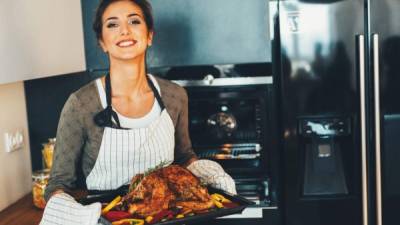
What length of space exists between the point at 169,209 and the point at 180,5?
114 cm

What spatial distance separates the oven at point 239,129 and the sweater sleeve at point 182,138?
A: 49cm

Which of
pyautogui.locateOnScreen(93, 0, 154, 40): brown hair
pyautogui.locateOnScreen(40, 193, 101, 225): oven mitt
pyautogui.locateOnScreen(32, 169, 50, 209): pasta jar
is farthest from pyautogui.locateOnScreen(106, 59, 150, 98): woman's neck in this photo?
pyautogui.locateOnScreen(32, 169, 50, 209): pasta jar

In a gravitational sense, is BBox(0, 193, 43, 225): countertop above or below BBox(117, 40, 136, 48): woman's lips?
below

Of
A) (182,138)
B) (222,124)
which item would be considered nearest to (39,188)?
(182,138)

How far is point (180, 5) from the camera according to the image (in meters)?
2.61

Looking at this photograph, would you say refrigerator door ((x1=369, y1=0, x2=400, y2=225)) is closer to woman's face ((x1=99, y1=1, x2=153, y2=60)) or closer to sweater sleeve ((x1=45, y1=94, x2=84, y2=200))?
woman's face ((x1=99, y1=1, x2=153, y2=60))

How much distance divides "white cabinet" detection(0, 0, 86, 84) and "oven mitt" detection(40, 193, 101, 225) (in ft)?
1.45

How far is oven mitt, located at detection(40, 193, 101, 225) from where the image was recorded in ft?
5.26

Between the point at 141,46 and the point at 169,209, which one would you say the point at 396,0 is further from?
the point at 169,209

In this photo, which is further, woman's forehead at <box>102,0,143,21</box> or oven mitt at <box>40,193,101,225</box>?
woman's forehead at <box>102,0,143,21</box>

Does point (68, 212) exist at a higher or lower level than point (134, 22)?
lower

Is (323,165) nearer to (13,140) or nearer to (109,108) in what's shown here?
(109,108)

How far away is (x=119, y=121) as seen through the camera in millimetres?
1987

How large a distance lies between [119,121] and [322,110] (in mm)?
962
